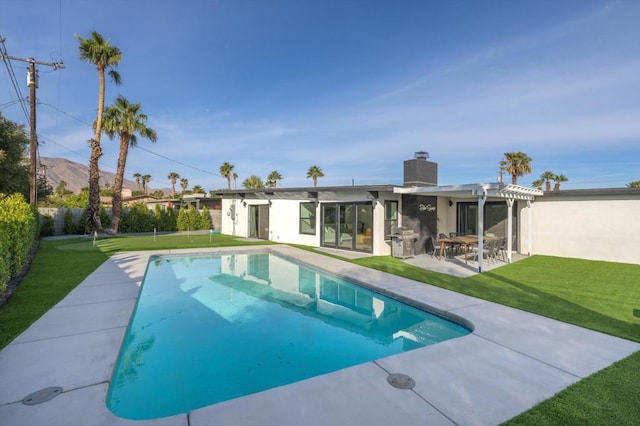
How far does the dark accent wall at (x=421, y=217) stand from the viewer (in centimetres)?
1266

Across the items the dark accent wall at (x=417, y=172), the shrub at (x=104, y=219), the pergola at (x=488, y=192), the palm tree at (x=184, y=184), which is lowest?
the shrub at (x=104, y=219)

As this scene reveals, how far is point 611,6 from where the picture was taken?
29.9 feet

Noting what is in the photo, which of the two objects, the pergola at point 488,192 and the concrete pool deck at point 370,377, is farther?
the pergola at point 488,192

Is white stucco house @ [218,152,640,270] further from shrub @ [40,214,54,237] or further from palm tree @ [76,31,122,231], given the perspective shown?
shrub @ [40,214,54,237]

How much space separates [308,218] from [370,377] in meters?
12.5

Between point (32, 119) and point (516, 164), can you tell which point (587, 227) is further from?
point (32, 119)

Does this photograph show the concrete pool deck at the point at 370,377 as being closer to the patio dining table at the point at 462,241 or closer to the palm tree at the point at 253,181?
the patio dining table at the point at 462,241

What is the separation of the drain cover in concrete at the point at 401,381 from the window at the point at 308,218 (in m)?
12.0

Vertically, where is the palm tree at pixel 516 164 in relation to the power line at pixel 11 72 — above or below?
below

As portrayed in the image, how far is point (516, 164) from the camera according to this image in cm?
2445

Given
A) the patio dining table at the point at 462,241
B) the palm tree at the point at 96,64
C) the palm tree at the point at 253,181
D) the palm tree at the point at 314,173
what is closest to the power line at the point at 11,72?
the palm tree at the point at 96,64

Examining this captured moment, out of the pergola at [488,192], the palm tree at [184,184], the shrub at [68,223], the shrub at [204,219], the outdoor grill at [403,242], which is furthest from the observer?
the palm tree at [184,184]

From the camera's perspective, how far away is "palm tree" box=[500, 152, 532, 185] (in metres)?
24.2

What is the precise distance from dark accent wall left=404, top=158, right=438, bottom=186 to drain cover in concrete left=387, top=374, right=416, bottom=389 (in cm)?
1057
